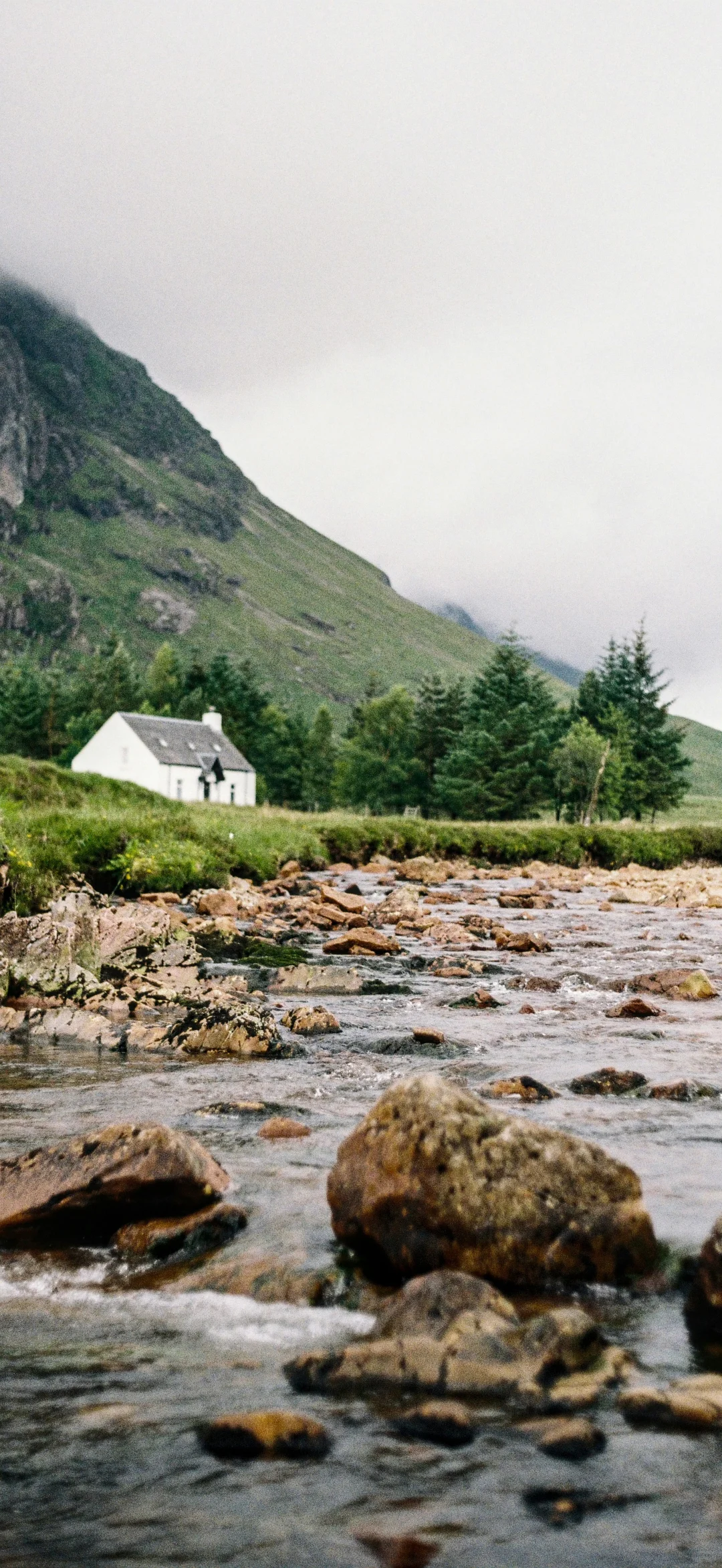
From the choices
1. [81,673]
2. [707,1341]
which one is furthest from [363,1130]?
[81,673]

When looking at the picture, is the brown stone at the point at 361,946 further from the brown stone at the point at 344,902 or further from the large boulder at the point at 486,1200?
the large boulder at the point at 486,1200

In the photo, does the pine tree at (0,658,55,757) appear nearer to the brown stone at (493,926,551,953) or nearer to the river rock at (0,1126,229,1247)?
the brown stone at (493,926,551,953)

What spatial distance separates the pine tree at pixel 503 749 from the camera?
274ft

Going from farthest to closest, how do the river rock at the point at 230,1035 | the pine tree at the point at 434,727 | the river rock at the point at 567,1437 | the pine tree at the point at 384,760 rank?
1. the pine tree at the point at 384,760
2. the pine tree at the point at 434,727
3. the river rock at the point at 230,1035
4. the river rock at the point at 567,1437

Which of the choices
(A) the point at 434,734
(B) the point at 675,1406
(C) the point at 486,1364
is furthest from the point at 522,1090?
(A) the point at 434,734

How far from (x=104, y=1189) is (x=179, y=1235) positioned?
49cm

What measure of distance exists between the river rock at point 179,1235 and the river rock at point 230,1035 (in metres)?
4.63

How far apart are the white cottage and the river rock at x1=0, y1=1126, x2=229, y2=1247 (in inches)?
2958

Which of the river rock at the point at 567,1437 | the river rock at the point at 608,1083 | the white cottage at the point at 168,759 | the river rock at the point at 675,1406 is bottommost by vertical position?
the river rock at the point at 567,1437

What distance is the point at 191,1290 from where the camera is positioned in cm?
535

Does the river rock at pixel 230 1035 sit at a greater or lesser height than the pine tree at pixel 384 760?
lesser

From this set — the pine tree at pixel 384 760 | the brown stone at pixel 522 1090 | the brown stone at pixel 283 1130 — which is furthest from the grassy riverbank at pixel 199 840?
the pine tree at pixel 384 760

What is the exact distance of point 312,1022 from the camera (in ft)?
38.5

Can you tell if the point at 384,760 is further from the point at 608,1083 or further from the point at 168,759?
the point at 608,1083
